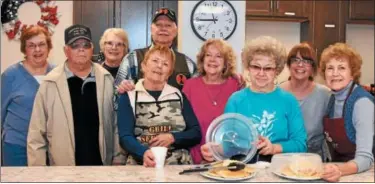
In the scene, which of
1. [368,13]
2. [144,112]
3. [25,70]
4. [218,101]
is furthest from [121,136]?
[368,13]

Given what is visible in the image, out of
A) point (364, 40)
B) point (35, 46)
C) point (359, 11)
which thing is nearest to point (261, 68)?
point (35, 46)

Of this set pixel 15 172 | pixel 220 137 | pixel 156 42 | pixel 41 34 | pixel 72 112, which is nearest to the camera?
pixel 15 172

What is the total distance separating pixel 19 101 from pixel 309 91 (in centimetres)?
106

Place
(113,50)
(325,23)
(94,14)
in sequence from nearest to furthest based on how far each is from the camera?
(113,50) < (94,14) < (325,23)

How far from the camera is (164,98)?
4.01 ft

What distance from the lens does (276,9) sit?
3.12m

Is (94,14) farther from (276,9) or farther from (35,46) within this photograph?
(276,9)

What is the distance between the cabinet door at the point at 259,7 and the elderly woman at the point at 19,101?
1.86 metres

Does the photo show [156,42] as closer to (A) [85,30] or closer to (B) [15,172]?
(A) [85,30]

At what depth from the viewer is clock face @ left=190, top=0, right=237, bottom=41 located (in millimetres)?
1837

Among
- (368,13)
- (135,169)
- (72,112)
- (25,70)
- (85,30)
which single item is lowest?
(135,169)

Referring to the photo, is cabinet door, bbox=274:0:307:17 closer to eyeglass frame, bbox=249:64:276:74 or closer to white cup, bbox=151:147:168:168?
eyeglass frame, bbox=249:64:276:74

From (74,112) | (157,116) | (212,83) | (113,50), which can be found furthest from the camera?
(113,50)

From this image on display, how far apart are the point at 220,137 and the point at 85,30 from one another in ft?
2.04
